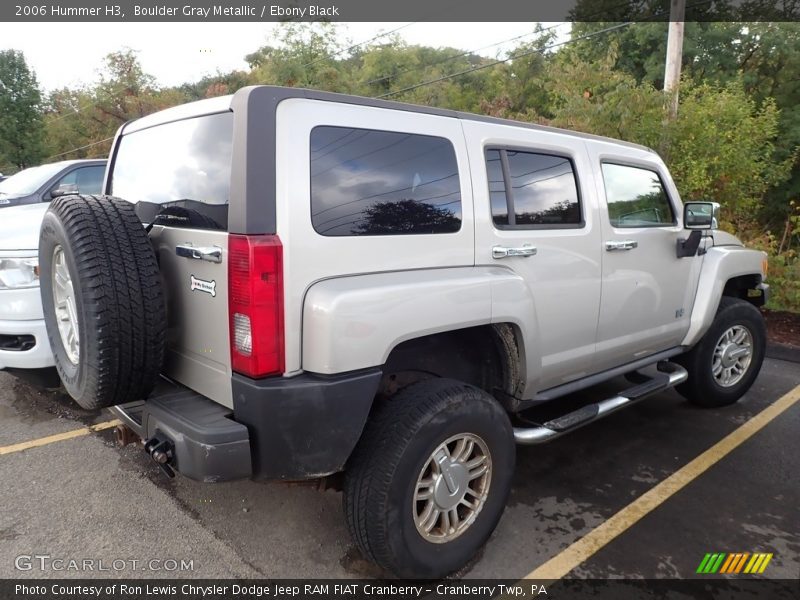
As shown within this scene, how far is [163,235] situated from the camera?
2559 millimetres

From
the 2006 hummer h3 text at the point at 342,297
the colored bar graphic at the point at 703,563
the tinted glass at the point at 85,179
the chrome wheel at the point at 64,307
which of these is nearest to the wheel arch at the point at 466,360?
the 2006 hummer h3 text at the point at 342,297

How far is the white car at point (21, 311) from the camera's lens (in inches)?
140

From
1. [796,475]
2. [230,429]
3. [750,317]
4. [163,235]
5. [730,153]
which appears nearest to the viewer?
[230,429]

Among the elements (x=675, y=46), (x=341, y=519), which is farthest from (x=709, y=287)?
(x=675, y=46)

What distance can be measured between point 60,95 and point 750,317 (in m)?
43.0

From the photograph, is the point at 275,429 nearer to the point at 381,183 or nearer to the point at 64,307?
the point at 381,183

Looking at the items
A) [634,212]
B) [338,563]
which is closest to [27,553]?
[338,563]

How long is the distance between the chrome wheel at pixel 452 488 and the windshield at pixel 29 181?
20.2ft

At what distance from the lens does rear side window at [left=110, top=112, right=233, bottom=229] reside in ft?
7.51

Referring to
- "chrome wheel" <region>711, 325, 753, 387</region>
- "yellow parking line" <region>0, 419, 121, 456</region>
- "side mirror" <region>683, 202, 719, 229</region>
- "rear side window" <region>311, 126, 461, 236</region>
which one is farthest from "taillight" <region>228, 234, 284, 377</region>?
"chrome wheel" <region>711, 325, 753, 387</region>

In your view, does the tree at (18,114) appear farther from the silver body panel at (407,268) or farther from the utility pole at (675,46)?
the silver body panel at (407,268)

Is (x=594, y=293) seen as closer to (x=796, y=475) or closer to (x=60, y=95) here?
(x=796, y=475)

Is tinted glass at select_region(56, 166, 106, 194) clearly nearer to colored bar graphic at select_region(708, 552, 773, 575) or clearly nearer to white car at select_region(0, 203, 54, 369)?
white car at select_region(0, 203, 54, 369)

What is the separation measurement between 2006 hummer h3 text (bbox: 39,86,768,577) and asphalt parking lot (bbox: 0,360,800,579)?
472mm
